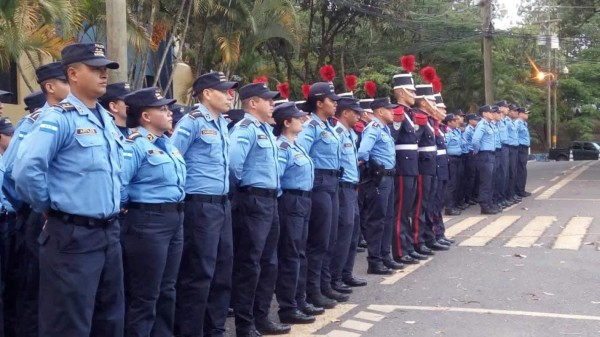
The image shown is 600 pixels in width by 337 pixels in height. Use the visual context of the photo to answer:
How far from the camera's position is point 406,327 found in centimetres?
631

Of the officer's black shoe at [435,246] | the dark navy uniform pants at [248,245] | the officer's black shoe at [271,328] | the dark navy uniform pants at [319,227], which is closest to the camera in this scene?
the dark navy uniform pants at [248,245]

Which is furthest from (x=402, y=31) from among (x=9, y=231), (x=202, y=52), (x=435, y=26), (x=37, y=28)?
(x=9, y=231)

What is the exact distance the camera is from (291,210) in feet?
21.0

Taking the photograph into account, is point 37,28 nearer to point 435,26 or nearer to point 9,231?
point 9,231

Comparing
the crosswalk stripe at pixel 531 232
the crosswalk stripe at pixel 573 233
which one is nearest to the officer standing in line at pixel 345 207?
the crosswalk stripe at pixel 531 232

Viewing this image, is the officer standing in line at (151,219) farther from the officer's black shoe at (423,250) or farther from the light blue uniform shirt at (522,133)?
the light blue uniform shirt at (522,133)

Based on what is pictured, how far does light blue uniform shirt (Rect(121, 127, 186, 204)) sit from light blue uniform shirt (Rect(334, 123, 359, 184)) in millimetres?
2726

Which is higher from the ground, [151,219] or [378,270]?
[151,219]

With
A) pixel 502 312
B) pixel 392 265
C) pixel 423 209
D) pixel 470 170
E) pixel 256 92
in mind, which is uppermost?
pixel 256 92

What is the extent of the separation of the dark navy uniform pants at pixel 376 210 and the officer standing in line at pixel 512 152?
7.82 metres

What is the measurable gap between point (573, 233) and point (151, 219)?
27.4 ft

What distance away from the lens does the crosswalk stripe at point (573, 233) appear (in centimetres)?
1038

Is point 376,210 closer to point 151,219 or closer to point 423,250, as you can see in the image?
point 423,250

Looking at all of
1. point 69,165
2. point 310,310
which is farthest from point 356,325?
point 69,165
